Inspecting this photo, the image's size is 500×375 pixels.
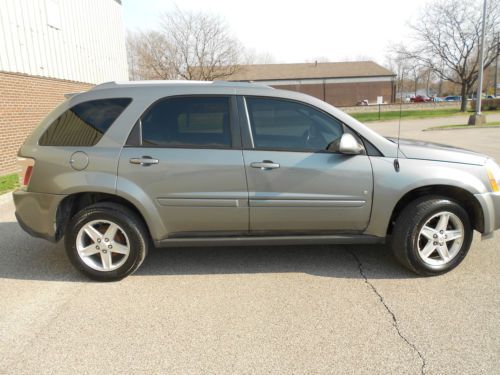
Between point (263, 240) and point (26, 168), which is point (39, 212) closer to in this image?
point (26, 168)

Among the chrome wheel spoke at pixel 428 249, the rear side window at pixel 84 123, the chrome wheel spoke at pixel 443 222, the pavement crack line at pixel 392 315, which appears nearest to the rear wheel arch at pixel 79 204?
the rear side window at pixel 84 123

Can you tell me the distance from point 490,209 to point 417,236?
2.44 ft

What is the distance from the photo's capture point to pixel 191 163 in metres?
3.17

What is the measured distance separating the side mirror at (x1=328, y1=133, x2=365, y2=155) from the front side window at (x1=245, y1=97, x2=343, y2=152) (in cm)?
12

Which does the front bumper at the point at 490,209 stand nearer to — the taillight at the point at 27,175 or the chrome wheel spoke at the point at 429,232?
the chrome wheel spoke at the point at 429,232

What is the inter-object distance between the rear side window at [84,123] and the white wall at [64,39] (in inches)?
277

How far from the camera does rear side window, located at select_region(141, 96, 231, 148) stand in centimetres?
324

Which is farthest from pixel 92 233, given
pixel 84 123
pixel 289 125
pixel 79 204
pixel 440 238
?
pixel 440 238

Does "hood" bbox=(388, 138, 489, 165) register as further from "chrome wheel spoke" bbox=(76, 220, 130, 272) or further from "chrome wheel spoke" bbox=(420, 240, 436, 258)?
"chrome wheel spoke" bbox=(76, 220, 130, 272)

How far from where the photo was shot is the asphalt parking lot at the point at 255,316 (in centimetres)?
229

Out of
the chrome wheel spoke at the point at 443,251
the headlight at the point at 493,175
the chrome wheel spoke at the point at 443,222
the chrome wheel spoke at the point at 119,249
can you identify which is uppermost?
the headlight at the point at 493,175

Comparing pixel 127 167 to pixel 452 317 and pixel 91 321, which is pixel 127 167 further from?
pixel 452 317

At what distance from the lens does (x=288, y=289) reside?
3.15 m

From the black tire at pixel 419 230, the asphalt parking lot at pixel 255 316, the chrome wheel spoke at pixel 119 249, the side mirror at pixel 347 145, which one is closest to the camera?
the asphalt parking lot at pixel 255 316
